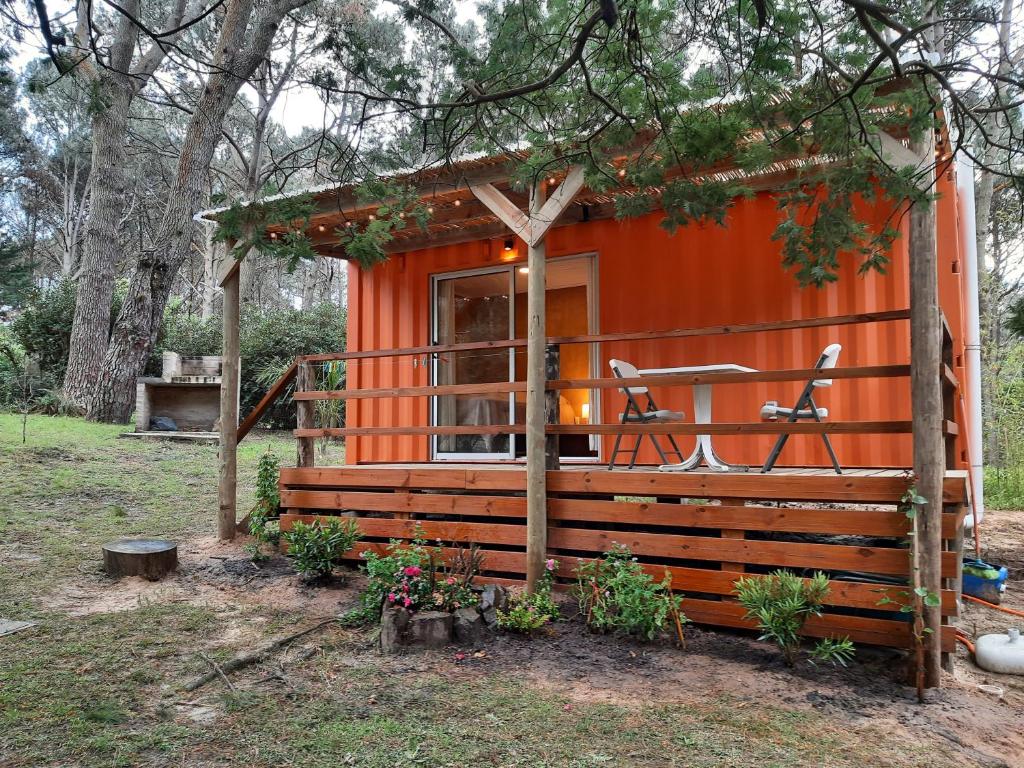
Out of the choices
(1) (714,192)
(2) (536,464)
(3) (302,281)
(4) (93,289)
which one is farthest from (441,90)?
→ (3) (302,281)

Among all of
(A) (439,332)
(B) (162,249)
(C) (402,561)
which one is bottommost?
(C) (402,561)

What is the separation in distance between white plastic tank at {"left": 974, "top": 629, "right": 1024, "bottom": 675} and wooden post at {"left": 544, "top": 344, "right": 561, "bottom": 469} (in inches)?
101

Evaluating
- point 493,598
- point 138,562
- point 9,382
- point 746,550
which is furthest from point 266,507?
point 9,382

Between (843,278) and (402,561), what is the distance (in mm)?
3860

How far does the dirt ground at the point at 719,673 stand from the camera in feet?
10.0

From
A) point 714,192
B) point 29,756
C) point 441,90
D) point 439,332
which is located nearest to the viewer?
point 29,756

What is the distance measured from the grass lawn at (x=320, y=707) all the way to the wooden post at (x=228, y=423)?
1.14 m

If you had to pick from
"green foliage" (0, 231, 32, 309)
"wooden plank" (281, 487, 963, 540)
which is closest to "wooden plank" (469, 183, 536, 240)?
"wooden plank" (281, 487, 963, 540)

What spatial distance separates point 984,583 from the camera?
Result: 16.4ft

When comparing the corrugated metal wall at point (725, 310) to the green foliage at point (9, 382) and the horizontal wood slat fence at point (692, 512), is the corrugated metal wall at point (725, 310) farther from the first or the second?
the green foliage at point (9, 382)

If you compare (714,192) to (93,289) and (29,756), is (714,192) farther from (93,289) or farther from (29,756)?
(93,289)

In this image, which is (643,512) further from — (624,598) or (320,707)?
(320,707)

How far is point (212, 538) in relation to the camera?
6180 mm

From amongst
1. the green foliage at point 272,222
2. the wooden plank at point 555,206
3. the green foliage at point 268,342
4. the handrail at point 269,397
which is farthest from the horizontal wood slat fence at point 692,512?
the green foliage at point 268,342
